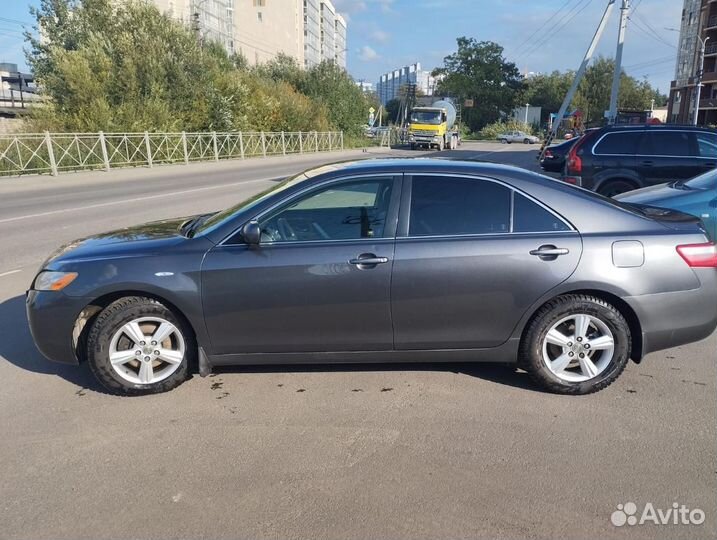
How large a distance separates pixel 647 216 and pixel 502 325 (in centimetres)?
139

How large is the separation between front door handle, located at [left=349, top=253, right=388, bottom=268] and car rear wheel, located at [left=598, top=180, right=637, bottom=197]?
25.5 ft

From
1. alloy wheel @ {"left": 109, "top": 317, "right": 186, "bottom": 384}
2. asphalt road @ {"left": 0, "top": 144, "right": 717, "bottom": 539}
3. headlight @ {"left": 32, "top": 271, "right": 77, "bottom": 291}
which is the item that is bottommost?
asphalt road @ {"left": 0, "top": 144, "right": 717, "bottom": 539}

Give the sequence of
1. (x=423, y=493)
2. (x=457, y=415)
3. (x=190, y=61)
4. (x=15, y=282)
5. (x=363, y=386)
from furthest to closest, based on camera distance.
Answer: (x=190, y=61)
(x=15, y=282)
(x=363, y=386)
(x=457, y=415)
(x=423, y=493)

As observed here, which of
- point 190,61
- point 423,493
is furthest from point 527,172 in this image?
point 190,61

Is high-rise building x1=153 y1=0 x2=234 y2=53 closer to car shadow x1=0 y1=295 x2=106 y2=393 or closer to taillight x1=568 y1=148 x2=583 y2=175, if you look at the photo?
taillight x1=568 y1=148 x2=583 y2=175

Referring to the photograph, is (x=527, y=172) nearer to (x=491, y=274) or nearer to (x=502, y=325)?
(x=491, y=274)

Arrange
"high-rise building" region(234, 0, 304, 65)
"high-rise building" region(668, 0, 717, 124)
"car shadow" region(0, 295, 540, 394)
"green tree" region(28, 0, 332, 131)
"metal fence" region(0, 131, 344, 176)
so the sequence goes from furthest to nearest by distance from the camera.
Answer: "high-rise building" region(234, 0, 304, 65) → "high-rise building" region(668, 0, 717, 124) → "green tree" region(28, 0, 332, 131) → "metal fence" region(0, 131, 344, 176) → "car shadow" region(0, 295, 540, 394)

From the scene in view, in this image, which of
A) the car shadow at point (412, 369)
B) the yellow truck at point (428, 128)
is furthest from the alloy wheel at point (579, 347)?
the yellow truck at point (428, 128)

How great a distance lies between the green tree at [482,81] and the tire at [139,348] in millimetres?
94643

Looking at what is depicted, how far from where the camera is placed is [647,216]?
13.4 feet

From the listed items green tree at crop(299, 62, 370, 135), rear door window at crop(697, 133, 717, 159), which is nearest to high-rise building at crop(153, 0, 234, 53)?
green tree at crop(299, 62, 370, 135)

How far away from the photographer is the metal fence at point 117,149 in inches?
796

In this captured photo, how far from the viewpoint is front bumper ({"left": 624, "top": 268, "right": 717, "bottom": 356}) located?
3.82 metres

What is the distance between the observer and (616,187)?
397 inches
